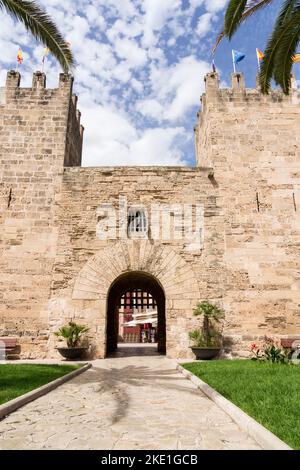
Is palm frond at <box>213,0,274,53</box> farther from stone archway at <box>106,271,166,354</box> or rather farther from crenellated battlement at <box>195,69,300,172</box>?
stone archway at <box>106,271,166,354</box>

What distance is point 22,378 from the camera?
552cm

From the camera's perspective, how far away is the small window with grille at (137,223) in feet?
33.1

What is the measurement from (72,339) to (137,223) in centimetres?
374

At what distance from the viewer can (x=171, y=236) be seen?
32.9 feet

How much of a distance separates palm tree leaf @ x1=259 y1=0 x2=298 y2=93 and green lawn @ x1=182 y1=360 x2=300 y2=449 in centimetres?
572

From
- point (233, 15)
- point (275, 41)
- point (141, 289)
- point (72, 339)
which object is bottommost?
point (72, 339)

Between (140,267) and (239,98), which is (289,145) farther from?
(140,267)

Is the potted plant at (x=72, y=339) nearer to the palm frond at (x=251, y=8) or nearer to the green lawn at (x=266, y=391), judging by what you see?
the green lawn at (x=266, y=391)

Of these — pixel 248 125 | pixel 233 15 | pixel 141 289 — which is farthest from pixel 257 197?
pixel 141 289

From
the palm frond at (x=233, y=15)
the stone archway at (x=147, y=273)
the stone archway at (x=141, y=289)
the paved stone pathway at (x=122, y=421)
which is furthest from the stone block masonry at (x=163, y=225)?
the palm frond at (x=233, y=15)

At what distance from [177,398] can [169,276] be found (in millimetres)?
5280

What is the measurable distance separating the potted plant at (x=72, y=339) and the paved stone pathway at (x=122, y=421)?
330cm

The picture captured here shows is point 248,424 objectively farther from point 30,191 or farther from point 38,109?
point 38,109

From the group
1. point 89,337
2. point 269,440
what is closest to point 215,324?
point 89,337
